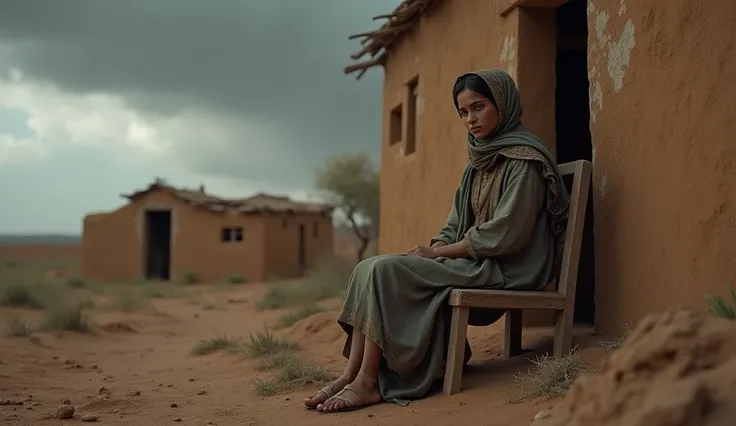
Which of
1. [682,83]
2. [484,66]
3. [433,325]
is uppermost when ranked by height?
[484,66]

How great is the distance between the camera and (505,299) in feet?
11.7

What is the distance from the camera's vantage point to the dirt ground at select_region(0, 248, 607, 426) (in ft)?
11.4

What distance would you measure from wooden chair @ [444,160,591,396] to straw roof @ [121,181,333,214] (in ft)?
50.9

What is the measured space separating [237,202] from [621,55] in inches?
686

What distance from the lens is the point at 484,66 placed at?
5.63 meters

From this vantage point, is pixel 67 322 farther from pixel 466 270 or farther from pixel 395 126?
pixel 466 270

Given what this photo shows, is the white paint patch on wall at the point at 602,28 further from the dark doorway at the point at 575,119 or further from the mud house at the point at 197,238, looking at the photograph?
the mud house at the point at 197,238

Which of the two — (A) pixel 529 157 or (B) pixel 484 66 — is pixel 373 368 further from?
(B) pixel 484 66

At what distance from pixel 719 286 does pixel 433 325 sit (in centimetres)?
138

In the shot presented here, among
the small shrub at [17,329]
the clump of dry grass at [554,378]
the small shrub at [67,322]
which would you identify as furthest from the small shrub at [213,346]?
the clump of dry grass at [554,378]

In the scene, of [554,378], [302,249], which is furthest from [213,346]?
[302,249]

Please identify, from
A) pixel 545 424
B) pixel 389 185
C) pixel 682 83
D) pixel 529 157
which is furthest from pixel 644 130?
pixel 389 185

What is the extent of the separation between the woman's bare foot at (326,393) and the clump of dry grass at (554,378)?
914 millimetres

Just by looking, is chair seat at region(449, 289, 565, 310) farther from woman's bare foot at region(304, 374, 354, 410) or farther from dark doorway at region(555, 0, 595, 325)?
dark doorway at region(555, 0, 595, 325)
